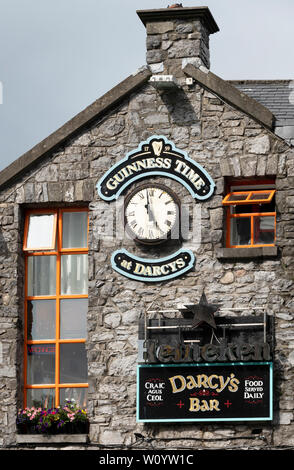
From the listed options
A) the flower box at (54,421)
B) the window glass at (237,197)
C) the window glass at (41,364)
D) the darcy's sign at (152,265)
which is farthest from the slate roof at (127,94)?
the flower box at (54,421)

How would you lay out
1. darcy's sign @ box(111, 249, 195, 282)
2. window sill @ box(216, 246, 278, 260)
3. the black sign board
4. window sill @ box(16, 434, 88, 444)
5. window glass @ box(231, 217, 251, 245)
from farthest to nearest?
window glass @ box(231, 217, 251, 245) < darcy's sign @ box(111, 249, 195, 282) < window sill @ box(16, 434, 88, 444) < window sill @ box(216, 246, 278, 260) < the black sign board

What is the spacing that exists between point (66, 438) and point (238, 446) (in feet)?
10.0

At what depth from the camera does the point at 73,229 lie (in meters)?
27.8

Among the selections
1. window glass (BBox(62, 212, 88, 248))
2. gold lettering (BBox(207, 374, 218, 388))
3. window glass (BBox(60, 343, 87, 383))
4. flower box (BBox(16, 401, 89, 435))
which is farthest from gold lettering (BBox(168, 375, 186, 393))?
window glass (BBox(62, 212, 88, 248))

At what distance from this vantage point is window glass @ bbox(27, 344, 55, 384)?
27.5 meters

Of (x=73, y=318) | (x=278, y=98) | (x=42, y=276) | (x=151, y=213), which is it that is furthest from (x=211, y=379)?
(x=278, y=98)

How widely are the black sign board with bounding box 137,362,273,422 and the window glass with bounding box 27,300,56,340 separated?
6.92 ft

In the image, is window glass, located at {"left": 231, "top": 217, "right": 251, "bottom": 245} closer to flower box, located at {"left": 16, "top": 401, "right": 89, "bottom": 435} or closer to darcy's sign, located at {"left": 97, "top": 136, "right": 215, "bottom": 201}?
darcy's sign, located at {"left": 97, "top": 136, "right": 215, "bottom": 201}

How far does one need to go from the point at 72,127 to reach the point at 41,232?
1.99 m

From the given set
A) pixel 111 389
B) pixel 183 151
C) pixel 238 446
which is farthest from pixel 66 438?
pixel 183 151

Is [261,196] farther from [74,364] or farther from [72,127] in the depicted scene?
[74,364]

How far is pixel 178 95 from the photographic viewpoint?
27.4 metres

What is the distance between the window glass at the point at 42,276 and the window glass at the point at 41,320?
23 centimetres

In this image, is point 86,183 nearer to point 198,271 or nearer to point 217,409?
point 198,271
